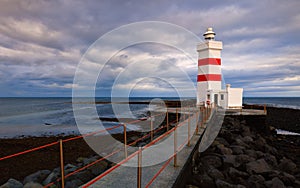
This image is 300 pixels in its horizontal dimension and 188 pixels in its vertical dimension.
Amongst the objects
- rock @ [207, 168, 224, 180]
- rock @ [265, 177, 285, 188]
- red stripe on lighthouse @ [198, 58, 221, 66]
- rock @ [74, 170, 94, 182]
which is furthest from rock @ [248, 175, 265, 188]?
red stripe on lighthouse @ [198, 58, 221, 66]

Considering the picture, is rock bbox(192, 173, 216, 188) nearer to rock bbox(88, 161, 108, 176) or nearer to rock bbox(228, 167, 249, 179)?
rock bbox(228, 167, 249, 179)

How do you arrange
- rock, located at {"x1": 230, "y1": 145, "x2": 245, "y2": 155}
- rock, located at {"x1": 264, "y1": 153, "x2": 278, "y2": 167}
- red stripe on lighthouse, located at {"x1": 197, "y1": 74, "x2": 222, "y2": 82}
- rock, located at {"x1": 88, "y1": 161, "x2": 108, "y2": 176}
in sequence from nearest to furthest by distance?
1. rock, located at {"x1": 88, "y1": 161, "x2": 108, "y2": 176}
2. rock, located at {"x1": 264, "y1": 153, "x2": 278, "y2": 167}
3. rock, located at {"x1": 230, "y1": 145, "x2": 245, "y2": 155}
4. red stripe on lighthouse, located at {"x1": 197, "y1": 74, "x2": 222, "y2": 82}

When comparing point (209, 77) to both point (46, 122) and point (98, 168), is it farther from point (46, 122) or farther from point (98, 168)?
point (46, 122)

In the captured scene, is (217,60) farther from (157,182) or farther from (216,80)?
(157,182)

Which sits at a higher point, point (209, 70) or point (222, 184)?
point (209, 70)

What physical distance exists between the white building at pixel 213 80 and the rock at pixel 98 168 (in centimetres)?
955

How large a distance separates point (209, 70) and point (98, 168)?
34.7 feet

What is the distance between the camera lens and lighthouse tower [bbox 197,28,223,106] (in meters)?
14.0

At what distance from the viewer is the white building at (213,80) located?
1398 cm

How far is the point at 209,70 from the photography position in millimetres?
13945

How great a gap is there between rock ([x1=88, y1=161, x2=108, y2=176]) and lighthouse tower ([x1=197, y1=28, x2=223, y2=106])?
9.42 m

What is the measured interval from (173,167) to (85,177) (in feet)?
7.26

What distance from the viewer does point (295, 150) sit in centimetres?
984

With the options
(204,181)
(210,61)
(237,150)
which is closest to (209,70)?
(210,61)
